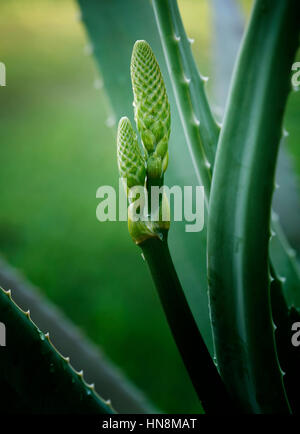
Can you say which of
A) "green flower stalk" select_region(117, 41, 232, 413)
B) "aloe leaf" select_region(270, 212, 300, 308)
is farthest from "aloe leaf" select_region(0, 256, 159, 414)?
"green flower stalk" select_region(117, 41, 232, 413)

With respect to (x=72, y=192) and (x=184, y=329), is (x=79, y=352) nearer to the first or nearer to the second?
(x=184, y=329)

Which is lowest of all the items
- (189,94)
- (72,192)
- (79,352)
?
(79,352)

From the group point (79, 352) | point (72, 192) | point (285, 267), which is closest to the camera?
point (285, 267)

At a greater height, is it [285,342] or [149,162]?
[149,162]

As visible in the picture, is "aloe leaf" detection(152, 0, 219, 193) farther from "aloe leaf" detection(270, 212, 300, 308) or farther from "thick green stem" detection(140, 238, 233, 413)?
"aloe leaf" detection(270, 212, 300, 308)

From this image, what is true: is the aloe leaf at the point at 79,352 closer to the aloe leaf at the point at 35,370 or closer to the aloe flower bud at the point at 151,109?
the aloe leaf at the point at 35,370

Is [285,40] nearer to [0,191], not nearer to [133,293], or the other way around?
[133,293]

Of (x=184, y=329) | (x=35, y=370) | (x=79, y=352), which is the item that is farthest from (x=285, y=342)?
(x=79, y=352)
